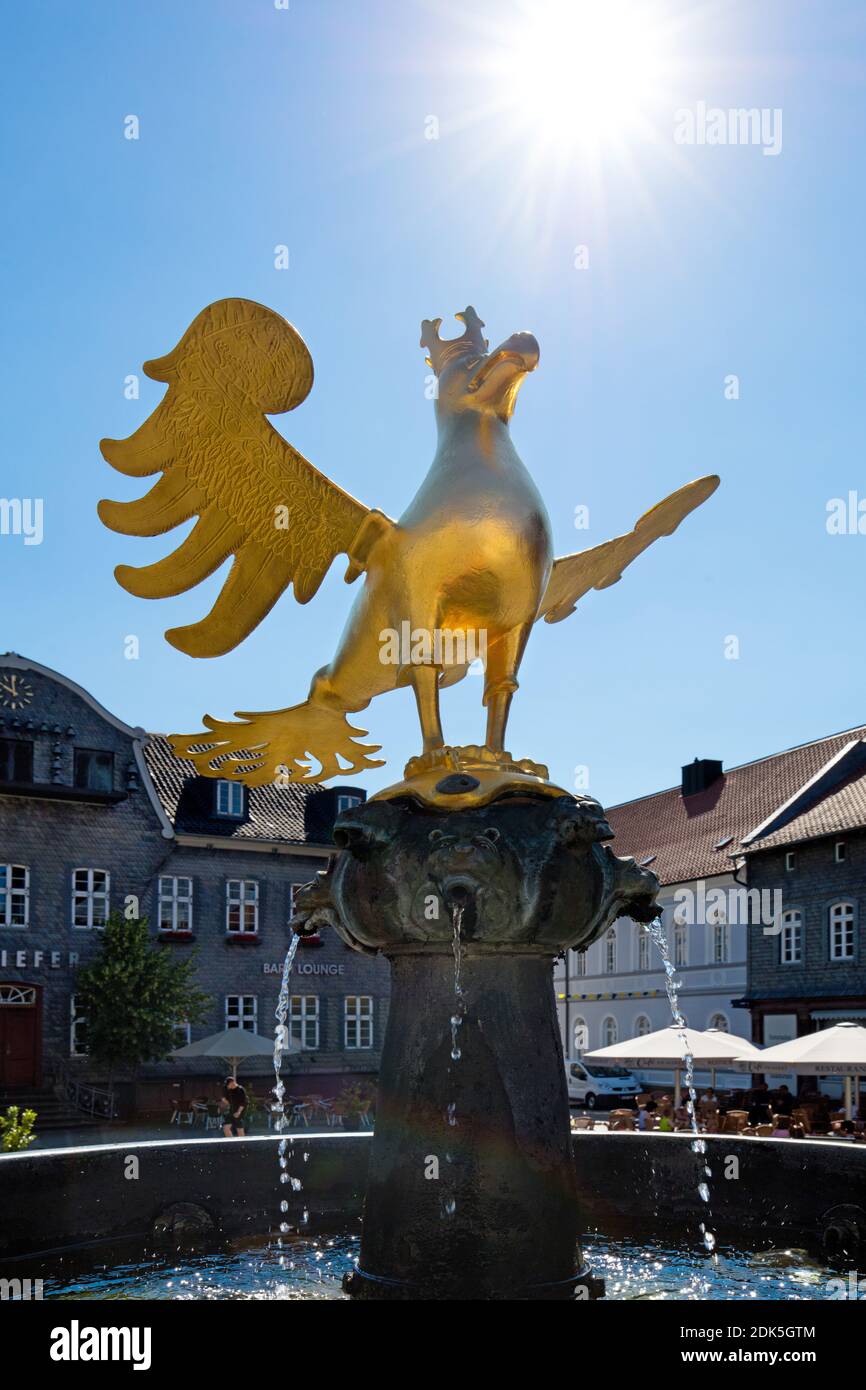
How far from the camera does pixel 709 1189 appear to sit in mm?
8438

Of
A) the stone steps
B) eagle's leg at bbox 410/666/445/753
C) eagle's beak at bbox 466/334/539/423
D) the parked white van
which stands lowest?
the parked white van

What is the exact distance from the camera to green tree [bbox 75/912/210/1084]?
28.0 metres

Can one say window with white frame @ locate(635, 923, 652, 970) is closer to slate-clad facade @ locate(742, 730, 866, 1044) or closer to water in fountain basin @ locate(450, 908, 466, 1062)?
slate-clad facade @ locate(742, 730, 866, 1044)

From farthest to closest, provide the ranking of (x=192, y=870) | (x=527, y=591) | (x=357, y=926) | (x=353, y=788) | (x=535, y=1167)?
1. (x=353, y=788)
2. (x=192, y=870)
3. (x=527, y=591)
4. (x=357, y=926)
5. (x=535, y=1167)

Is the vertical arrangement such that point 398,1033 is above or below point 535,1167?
above

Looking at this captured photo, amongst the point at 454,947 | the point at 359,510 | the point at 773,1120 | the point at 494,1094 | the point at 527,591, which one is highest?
the point at 359,510

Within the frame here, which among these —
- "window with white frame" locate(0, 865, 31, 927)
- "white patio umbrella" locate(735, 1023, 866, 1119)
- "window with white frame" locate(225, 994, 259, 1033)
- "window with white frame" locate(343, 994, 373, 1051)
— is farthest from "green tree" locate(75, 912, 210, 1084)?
"white patio umbrella" locate(735, 1023, 866, 1119)

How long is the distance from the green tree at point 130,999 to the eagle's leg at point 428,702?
900 inches

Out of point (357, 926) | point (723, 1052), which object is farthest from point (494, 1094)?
point (723, 1052)

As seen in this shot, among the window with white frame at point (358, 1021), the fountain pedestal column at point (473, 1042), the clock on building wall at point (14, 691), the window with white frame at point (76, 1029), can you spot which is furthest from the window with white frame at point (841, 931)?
the fountain pedestal column at point (473, 1042)

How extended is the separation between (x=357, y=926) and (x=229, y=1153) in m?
2.80

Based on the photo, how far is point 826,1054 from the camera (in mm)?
18797

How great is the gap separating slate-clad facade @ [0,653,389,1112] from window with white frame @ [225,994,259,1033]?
35mm

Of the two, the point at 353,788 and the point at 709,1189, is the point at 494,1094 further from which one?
the point at 353,788
